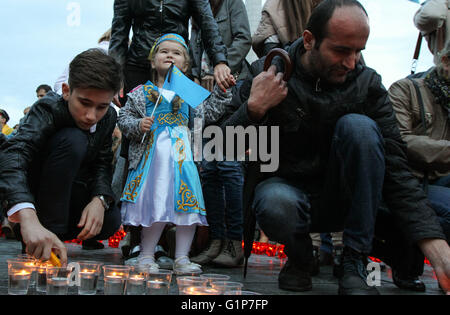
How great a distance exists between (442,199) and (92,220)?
204cm

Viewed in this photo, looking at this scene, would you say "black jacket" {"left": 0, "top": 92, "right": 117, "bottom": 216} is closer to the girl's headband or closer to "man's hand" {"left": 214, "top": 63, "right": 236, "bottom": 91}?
the girl's headband

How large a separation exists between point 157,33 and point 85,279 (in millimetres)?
2439

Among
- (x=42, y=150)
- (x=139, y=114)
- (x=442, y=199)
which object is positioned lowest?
(x=442, y=199)

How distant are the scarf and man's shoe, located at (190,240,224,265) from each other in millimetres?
1825

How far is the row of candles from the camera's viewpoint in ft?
5.78

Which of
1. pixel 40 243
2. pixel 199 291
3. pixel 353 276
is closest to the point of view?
pixel 199 291

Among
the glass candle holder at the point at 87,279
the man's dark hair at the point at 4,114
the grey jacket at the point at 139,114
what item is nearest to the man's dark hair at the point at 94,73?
the grey jacket at the point at 139,114

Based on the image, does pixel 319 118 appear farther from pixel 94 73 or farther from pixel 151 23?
pixel 151 23

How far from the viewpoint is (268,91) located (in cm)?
247

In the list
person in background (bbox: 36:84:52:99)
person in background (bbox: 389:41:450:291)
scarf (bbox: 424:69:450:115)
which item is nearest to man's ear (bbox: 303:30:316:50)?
person in background (bbox: 389:41:450:291)

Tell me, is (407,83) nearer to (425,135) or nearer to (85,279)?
(425,135)

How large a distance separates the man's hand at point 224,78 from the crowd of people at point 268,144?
0.01 m

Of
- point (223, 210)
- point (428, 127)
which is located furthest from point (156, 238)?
point (428, 127)

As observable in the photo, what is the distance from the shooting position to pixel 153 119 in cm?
323
